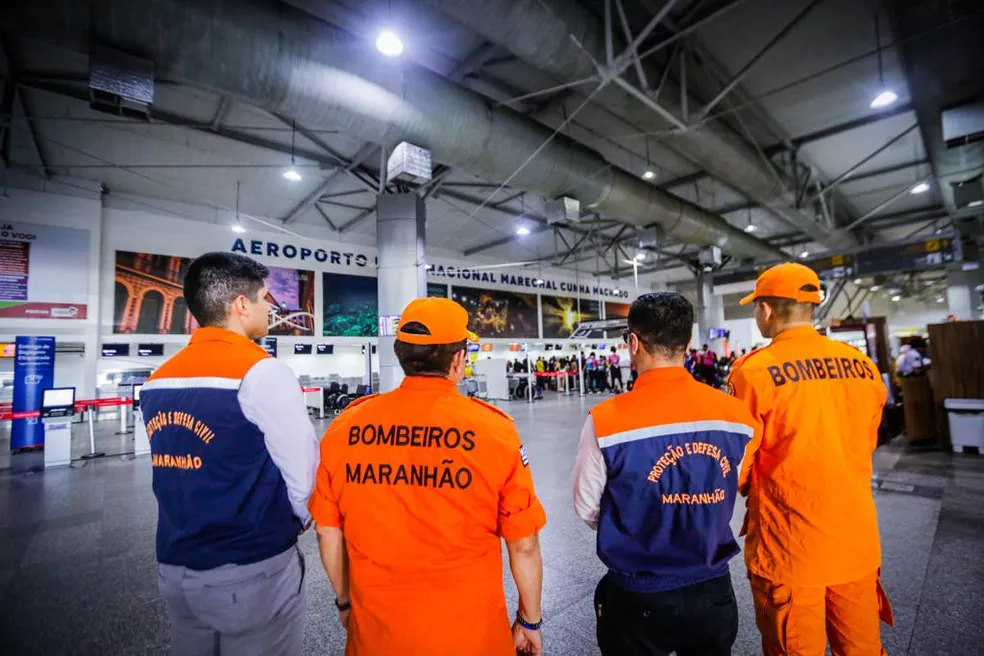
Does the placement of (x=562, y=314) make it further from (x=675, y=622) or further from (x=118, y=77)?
(x=675, y=622)

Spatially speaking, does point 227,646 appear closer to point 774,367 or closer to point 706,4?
point 774,367

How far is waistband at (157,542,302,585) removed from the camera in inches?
47.9

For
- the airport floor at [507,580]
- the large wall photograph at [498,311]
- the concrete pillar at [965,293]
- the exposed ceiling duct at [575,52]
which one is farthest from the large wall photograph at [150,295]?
the concrete pillar at [965,293]

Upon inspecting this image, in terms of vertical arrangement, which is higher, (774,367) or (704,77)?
(704,77)

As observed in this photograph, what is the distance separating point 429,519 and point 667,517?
2.07 feet

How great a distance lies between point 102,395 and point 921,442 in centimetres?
1598

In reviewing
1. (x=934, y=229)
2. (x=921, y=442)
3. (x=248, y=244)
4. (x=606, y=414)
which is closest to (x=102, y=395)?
(x=248, y=244)

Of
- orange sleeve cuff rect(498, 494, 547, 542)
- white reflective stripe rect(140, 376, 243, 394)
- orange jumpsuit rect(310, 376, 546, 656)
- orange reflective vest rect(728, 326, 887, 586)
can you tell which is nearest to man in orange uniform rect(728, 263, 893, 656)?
orange reflective vest rect(728, 326, 887, 586)

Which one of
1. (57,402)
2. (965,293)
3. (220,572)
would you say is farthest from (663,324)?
(965,293)

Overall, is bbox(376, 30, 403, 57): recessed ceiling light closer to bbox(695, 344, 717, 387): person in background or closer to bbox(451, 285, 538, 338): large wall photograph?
bbox(695, 344, 717, 387): person in background

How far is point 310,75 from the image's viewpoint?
13.1 feet

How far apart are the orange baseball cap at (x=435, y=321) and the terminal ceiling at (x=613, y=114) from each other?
367 cm

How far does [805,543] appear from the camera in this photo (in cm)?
132

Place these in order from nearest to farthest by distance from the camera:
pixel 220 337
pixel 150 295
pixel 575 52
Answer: pixel 220 337, pixel 575 52, pixel 150 295
